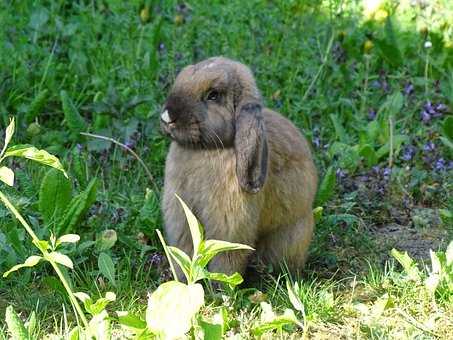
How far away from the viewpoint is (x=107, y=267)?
4234mm

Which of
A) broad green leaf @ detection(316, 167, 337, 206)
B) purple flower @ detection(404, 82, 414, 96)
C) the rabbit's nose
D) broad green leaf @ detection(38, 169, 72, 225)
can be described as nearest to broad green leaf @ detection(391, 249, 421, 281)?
broad green leaf @ detection(316, 167, 337, 206)

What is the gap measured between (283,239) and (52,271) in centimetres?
99

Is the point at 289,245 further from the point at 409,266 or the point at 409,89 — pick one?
the point at 409,89

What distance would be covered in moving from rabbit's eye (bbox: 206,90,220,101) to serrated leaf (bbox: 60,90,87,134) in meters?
1.46

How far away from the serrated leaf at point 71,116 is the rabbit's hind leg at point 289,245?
55.3 inches

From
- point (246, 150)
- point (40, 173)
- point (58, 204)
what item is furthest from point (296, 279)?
point (40, 173)

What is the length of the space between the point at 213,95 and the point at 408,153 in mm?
1714

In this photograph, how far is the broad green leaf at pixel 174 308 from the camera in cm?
294

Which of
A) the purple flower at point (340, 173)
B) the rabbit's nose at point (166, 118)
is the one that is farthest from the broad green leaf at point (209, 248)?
the purple flower at point (340, 173)

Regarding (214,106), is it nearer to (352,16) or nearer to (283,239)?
(283,239)

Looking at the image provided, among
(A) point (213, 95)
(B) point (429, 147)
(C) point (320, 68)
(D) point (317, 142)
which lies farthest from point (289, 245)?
(C) point (320, 68)

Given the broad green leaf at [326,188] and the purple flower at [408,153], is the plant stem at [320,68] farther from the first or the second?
the broad green leaf at [326,188]

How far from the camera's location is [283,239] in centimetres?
436

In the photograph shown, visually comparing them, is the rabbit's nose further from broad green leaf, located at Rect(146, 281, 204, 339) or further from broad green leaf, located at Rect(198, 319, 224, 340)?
broad green leaf, located at Rect(146, 281, 204, 339)
